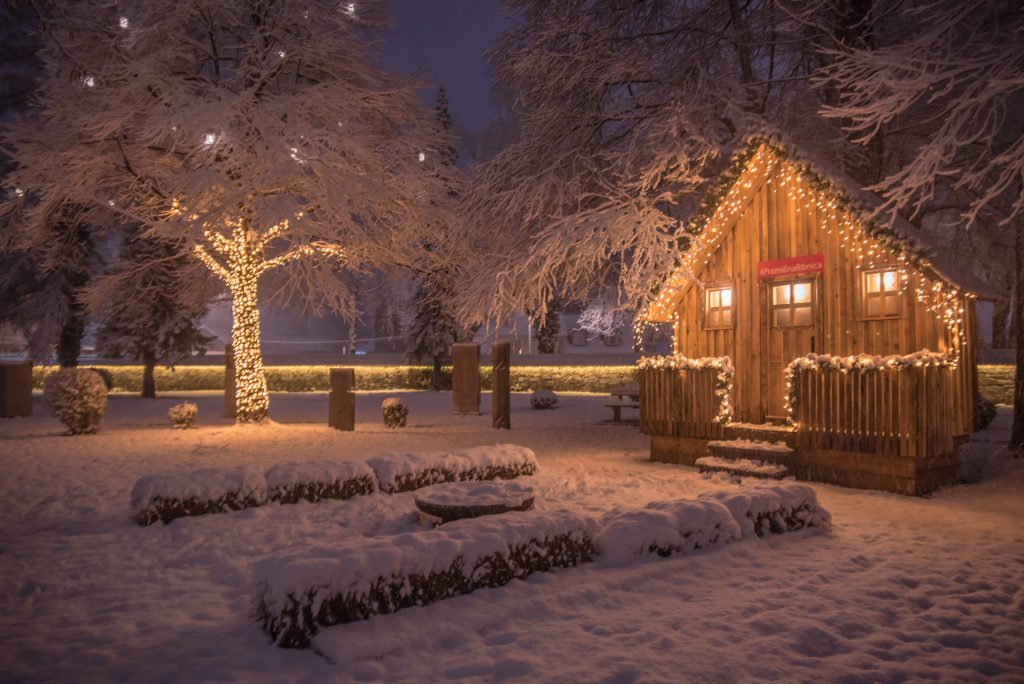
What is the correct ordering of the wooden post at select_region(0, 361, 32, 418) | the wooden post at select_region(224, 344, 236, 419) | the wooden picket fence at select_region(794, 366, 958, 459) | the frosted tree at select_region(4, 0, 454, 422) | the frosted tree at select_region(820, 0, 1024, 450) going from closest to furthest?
the frosted tree at select_region(820, 0, 1024, 450) < the wooden picket fence at select_region(794, 366, 958, 459) < the frosted tree at select_region(4, 0, 454, 422) < the wooden post at select_region(224, 344, 236, 419) < the wooden post at select_region(0, 361, 32, 418)

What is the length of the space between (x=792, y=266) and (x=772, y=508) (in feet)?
18.4

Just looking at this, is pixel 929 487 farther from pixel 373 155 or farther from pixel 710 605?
pixel 373 155

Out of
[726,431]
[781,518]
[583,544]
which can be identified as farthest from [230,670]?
[726,431]

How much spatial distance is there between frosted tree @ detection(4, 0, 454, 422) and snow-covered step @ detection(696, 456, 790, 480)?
32.6ft

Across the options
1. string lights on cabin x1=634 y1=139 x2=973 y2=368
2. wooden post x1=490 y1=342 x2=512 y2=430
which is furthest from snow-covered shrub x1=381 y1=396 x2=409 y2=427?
string lights on cabin x1=634 y1=139 x2=973 y2=368

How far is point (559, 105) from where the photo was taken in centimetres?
1526

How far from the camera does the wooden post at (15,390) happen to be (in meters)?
20.5

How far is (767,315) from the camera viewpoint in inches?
469

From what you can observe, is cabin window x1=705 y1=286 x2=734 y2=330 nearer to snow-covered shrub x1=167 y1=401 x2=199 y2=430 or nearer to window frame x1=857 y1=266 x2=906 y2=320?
window frame x1=857 y1=266 x2=906 y2=320

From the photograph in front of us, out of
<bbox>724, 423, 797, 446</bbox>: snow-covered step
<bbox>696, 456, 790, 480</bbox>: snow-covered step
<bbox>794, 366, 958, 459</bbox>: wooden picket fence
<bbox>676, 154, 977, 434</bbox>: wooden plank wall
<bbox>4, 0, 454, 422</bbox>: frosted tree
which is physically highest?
<bbox>4, 0, 454, 422</bbox>: frosted tree

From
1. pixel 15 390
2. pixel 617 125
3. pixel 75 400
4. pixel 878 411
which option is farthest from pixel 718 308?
pixel 15 390

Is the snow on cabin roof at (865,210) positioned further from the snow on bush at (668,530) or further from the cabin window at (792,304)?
the snow on bush at (668,530)

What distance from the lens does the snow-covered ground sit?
14.0 ft

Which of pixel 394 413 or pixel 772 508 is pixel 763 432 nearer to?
pixel 772 508
